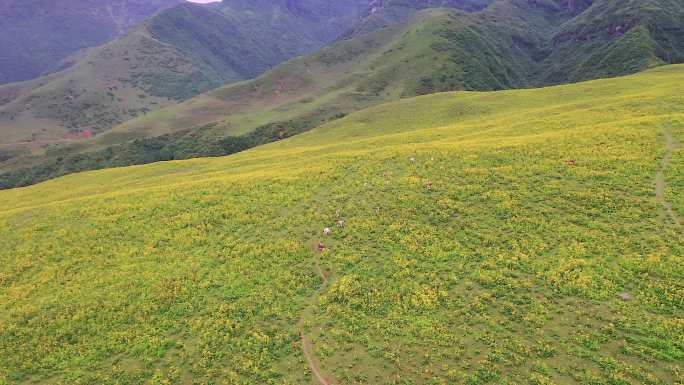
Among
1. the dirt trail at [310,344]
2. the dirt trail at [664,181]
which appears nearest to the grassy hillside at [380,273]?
the dirt trail at [310,344]

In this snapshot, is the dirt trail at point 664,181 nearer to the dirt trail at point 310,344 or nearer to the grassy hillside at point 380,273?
the grassy hillside at point 380,273

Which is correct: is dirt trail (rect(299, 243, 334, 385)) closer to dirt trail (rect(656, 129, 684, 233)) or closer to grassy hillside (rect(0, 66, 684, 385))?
grassy hillside (rect(0, 66, 684, 385))

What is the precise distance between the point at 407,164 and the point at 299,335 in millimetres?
26739

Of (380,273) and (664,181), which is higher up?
(664,181)

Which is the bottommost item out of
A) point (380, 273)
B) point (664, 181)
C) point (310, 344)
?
point (310, 344)

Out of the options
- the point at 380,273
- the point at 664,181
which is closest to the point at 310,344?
the point at 380,273

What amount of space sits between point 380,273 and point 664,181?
1074 inches

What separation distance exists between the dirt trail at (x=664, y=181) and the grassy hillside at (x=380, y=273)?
26 cm

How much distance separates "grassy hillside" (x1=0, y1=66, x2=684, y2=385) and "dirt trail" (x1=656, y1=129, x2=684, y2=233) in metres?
0.26

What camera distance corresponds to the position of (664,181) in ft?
111

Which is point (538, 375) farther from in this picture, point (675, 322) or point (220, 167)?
point (220, 167)

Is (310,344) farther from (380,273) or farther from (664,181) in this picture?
(664,181)

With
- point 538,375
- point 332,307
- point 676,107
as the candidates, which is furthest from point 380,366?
point 676,107

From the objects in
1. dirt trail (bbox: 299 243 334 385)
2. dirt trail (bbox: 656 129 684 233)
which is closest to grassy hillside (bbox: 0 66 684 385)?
dirt trail (bbox: 299 243 334 385)
